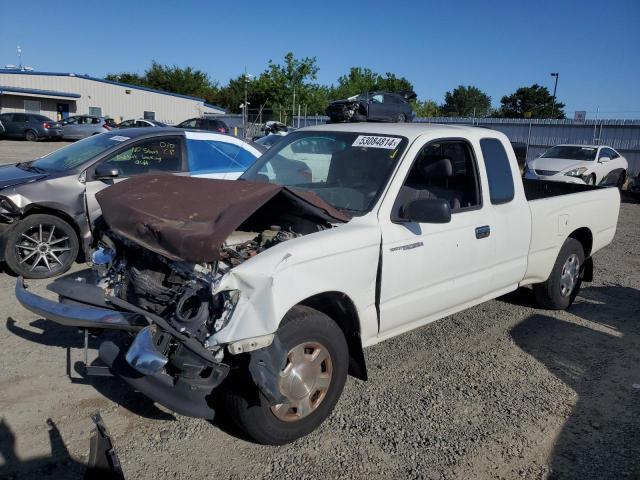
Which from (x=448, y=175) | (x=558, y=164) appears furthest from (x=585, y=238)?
(x=558, y=164)

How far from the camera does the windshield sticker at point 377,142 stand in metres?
4.11

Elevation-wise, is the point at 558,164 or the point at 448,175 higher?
the point at 448,175

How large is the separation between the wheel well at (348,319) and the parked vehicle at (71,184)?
301 cm

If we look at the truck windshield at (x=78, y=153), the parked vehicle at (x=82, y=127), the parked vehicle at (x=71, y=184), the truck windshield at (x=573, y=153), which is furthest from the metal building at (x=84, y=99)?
the parked vehicle at (x=71, y=184)

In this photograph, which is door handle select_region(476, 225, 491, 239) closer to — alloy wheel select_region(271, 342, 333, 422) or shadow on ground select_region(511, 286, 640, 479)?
shadow on ground select_region(511, 286, 640, 479)

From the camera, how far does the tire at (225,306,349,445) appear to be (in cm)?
305

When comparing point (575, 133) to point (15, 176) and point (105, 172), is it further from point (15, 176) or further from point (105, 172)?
point (15, 176)

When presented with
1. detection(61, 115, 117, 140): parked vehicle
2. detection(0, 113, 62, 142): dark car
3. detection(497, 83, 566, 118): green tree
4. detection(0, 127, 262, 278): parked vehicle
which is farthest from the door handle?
detection(497, 83, 566, 118): green tree

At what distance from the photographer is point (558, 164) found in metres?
17.1

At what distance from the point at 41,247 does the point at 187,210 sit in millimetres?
3471

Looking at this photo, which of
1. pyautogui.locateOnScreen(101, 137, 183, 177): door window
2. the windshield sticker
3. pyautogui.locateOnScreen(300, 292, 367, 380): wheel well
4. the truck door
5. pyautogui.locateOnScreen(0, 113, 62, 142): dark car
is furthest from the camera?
pyautogui.locateOnScreen(0, 113, 62, 142): dark car

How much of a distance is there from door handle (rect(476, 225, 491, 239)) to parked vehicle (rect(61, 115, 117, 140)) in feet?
99.0

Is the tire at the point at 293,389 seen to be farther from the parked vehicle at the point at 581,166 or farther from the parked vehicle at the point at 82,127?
the parked vehicle at the point at 82,127

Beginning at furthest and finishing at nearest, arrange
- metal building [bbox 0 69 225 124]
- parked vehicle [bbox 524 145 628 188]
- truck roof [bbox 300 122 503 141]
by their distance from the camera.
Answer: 1. metal building [bbox 0 69 225 124]
2. parked vehicle [bbox 524 145 628 188]
3. truck roof [bbox 300 122 503 141]
